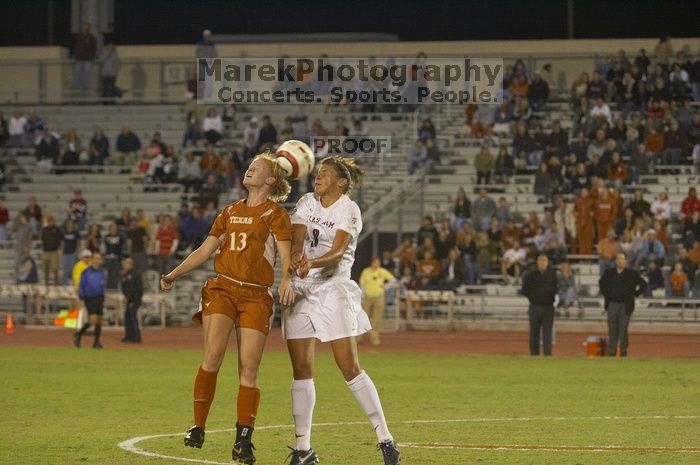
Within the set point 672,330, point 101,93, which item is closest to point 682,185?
point 672,330

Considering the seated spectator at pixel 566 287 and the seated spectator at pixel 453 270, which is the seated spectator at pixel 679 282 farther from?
the seated spectator at pixel 453 270

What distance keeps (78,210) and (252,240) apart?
27.0m

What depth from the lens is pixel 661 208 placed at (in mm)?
33156

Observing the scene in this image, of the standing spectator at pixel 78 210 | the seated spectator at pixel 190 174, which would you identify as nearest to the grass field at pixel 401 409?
the standing spectator at pixel 78 210

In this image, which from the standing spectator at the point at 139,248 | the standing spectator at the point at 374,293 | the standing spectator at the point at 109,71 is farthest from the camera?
the standing spectator at the point at 109,71

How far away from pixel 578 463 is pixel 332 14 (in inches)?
1404

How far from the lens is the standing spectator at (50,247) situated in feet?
114

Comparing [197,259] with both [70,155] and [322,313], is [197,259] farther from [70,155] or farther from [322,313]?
[70,155]

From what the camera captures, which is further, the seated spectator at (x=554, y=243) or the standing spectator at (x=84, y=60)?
the standing spectator at (x=84, y=60)

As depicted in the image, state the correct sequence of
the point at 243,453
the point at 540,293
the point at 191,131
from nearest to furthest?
the point at 243,453, the point at 540,293, the point at 191,131

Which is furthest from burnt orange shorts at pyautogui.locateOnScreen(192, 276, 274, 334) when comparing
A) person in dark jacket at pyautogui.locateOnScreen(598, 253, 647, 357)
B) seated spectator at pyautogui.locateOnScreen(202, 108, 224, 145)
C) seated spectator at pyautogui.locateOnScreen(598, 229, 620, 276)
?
seated spectator at pyautogui.locateOnScreen(202, 108, 224, 145)

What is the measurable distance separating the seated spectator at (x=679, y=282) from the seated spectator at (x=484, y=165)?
6.39 meters

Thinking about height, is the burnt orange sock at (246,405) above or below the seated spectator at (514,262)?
below

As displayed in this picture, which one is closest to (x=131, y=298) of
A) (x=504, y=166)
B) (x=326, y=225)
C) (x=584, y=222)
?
(x=584, y=222)
